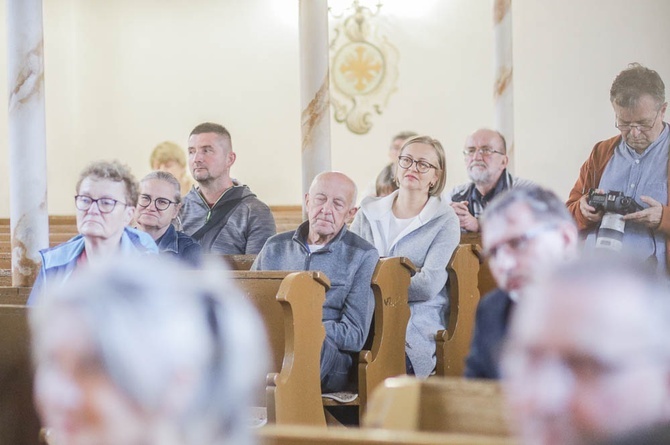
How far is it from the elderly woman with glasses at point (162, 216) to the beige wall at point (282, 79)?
7.19m

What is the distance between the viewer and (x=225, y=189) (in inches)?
217

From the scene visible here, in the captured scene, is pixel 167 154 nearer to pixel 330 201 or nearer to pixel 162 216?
pixel 162 216

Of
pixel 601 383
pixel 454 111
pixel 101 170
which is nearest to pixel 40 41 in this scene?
pixel 101 170

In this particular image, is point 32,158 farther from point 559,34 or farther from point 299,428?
point 559,34

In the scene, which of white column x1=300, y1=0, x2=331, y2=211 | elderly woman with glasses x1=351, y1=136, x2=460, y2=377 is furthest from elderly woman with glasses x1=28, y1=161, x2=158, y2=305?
white column x1=300, y1=0, x2=331, y2=211

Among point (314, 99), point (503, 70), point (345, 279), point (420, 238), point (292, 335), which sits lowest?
point (292, 335)

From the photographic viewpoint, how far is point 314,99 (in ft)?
23.1

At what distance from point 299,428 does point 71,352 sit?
1.56 feet

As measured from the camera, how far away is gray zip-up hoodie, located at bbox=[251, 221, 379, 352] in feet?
13.7

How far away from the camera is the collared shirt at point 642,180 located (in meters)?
3.02

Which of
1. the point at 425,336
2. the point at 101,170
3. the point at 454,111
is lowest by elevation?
the point at 425,336

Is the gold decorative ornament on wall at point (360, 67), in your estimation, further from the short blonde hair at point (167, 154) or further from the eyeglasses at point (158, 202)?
the eyeglasses at point (158, 202)

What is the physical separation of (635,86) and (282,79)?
10253mm

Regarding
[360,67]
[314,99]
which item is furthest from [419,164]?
[360,67]
